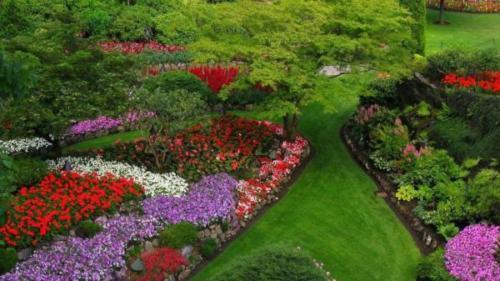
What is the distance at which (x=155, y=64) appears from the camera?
27.3 m

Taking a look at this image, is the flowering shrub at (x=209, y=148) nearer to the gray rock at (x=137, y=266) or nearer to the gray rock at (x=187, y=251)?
the gray rock at (x=187, y=251)

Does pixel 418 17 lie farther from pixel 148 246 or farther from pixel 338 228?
pixel 148 246

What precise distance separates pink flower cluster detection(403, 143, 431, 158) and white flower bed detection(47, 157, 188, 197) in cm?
697

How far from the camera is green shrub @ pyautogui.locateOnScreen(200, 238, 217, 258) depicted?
50.2 feet

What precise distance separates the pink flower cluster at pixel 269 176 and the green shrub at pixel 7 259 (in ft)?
19.9

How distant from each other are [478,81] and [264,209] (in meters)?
8.98

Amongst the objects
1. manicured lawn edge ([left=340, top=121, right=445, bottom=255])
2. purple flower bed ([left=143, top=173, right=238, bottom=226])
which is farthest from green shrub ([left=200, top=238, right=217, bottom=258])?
manicured lawn edge ([left=340, top=121, right=445, bottom=255])

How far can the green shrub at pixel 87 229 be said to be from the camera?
574 inches

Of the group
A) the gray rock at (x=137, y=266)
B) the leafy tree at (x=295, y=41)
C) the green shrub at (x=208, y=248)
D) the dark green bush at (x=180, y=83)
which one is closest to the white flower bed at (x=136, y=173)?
the green shrub at (x=208, y=248)

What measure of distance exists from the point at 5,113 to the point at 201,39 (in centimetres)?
650

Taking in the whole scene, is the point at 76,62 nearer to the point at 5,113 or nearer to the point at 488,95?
the point at 5,113

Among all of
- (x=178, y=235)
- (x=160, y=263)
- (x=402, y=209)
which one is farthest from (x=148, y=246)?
(x=402, y=209)

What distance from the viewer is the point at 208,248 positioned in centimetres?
1533

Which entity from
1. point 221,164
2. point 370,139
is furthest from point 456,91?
point 221,164
